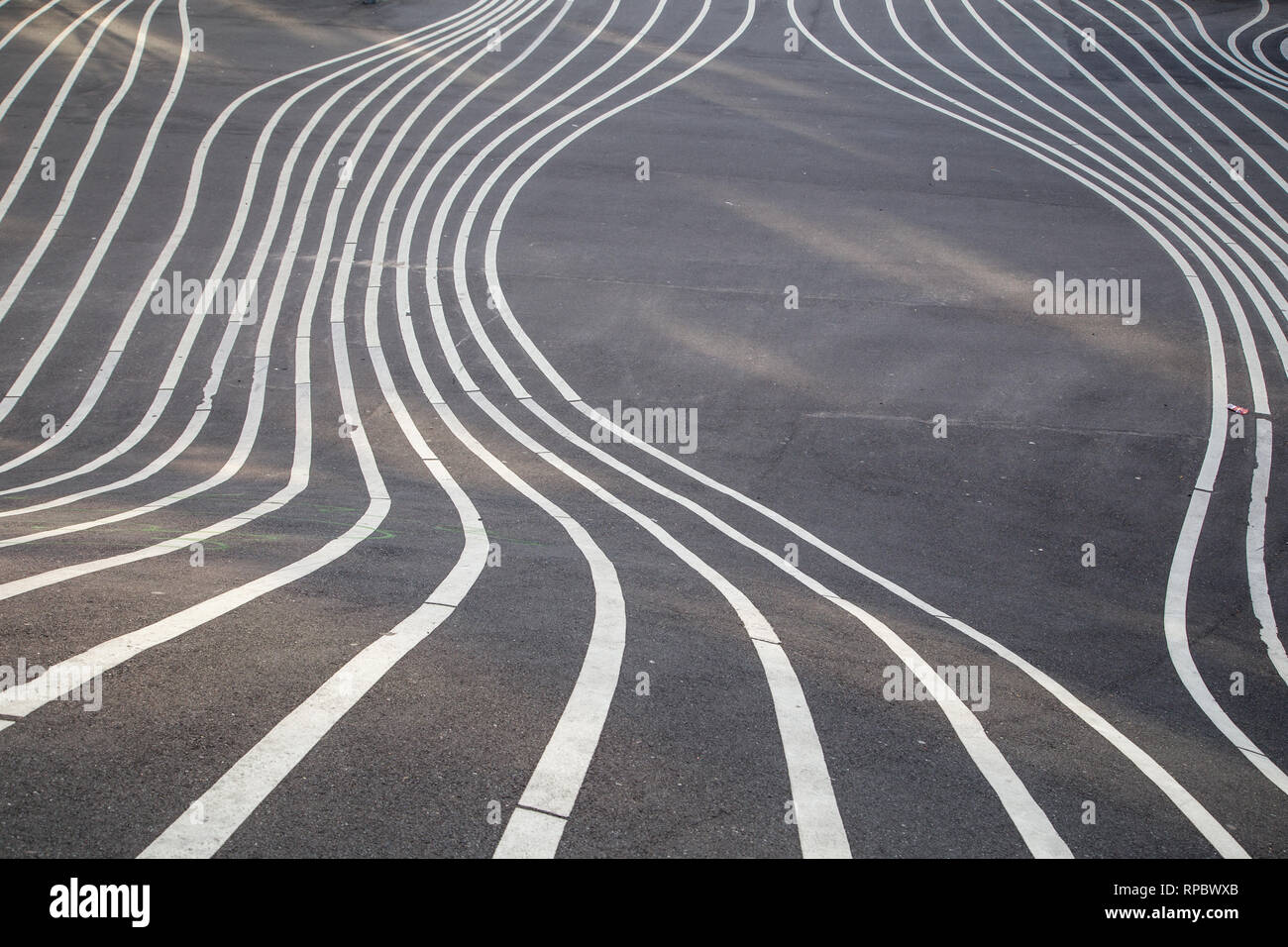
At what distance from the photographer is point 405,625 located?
288 inches

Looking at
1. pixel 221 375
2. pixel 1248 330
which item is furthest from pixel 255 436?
pixel 1248 330

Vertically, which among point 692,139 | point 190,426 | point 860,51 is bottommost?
point 190,426

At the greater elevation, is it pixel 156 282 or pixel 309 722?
pixel 156 282

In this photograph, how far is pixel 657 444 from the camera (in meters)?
13.6

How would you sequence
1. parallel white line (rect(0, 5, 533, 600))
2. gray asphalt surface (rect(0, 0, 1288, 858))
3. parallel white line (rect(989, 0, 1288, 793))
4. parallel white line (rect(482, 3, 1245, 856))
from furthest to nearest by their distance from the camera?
parallel white line (rect(0, 5, 533, 600))
parallel white line (rect(989, 0, 1288, 793))
parallel white line (rect(482, 3, 1245, 856))
gray asphalt surface (rect(0, 0, 1288, 858))

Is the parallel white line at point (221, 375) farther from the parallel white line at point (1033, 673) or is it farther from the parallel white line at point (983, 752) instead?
the parallel white line at point (983, 752)

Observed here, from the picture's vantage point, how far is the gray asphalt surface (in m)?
5.61

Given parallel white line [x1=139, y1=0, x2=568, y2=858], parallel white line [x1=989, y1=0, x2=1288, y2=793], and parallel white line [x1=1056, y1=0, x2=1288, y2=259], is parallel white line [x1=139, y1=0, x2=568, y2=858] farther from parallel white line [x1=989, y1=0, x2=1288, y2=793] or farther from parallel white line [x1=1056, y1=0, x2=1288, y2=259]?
parallel white line [x1=1056, y1=0, x2=1288, y2=259]

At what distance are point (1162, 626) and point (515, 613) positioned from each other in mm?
5988

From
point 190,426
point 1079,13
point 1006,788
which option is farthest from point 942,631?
point 1079,13

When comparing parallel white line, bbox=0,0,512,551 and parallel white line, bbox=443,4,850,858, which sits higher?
parallel white line, bbox=0,0,512,551

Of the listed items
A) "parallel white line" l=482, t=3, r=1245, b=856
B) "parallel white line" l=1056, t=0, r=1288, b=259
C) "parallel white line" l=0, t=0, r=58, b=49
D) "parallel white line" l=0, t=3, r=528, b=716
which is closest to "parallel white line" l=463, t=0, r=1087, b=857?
"parallel white line" l=482, t=3, r=1245, b=856

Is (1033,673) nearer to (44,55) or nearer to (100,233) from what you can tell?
(100,233)
